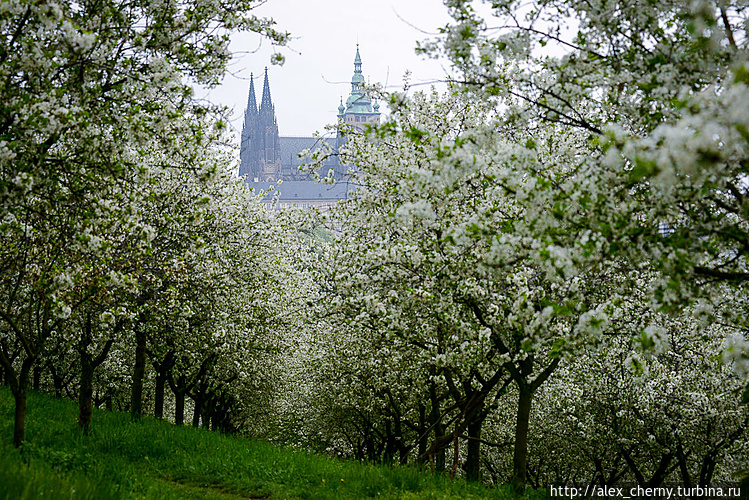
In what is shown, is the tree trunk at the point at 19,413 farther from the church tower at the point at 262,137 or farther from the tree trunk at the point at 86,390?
the church tower at the point at 262,137

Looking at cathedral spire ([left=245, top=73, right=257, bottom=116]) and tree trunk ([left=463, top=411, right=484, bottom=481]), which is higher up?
cathedral spire ([left=245, top=73, right=257, bottom=116])

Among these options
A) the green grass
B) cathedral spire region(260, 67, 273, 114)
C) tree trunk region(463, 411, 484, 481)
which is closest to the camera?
the green grass

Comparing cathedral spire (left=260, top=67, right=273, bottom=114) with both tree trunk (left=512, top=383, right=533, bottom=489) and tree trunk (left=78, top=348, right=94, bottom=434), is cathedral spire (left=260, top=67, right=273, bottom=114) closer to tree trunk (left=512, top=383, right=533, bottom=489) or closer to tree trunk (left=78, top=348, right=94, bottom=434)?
tree trunk (left=78, top=348, right=94, bottom=434)

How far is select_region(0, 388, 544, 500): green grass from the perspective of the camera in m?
8.57

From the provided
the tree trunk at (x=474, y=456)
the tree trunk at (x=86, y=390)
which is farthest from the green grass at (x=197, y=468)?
the tree trunk at (x=474, y=456)

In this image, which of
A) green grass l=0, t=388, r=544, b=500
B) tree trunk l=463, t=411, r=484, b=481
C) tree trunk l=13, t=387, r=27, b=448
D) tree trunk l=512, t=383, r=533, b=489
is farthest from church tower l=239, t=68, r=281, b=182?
tree trunk l=13, t=387, r=27, b=448

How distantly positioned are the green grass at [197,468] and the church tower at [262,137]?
18446 cm

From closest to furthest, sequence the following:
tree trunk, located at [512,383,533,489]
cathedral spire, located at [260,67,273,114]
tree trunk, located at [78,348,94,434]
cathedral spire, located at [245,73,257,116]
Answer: tree trunk, located at [512,383,533,489]
tree trunk, located at [78,348,94,434]
cathedral spire, located at [245,73,257,116]
cathedral spire, located at [260,67,273,114]

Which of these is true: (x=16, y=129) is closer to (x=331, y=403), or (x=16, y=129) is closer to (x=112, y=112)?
(x=112, y=112)

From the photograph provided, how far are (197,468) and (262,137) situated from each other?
191664 millimetres

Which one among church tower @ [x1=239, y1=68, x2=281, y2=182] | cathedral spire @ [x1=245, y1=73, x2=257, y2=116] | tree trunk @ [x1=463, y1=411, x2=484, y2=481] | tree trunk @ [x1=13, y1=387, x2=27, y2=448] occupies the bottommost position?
tree trunk @ [x1=463, y1=411, x2=484, y2=481]

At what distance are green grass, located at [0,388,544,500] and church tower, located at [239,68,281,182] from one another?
184 meters

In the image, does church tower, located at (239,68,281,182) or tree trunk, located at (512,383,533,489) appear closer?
tree trunk, located at (512,383,533,489)

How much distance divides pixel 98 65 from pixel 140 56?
0.74 meters
